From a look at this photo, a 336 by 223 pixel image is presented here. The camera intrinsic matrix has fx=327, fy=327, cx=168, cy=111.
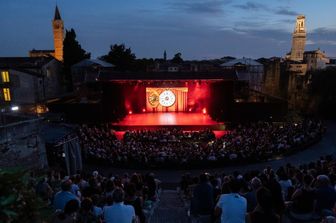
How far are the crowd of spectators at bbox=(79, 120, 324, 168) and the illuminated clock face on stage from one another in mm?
6863

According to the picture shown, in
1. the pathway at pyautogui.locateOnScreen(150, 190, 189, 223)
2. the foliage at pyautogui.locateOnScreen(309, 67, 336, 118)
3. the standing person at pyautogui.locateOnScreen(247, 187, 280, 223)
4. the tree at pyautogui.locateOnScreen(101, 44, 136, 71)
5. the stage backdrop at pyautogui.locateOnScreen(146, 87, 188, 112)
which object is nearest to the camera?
the standing person at pyautogui.locateOnScreen(247, 187, 280, 223)

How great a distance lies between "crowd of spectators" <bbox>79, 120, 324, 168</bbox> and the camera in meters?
17.3

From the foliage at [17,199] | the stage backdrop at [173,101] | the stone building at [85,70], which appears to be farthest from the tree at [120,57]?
the foliage at [17,199]

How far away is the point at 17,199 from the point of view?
2.23 meters

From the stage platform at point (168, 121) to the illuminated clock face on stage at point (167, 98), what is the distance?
1080 mm

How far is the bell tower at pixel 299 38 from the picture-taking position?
230 feet

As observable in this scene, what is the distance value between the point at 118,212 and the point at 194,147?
50.1ft

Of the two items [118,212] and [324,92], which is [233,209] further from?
[324,92]

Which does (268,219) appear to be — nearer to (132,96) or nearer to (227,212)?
(227,212)

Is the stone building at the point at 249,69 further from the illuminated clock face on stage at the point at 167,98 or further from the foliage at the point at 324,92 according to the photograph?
the illuminated clock face on stage at the point at 167,98

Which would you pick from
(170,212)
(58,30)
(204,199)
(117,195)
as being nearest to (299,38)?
(58,30)

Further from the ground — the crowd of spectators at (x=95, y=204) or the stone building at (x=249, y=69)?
the stone building at (x=249, y=69)

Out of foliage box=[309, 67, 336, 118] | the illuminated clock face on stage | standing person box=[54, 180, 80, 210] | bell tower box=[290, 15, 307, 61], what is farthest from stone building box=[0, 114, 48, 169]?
bell tower box=[290, 15, 307, 61]

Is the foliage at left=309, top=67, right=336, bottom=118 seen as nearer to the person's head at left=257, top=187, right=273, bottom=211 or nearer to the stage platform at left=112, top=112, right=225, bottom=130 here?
the stage platform at left=112, top=112, right=225, bottom=130
